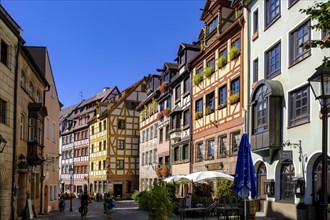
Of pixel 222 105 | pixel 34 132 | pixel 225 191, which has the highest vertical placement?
pixel 222 105

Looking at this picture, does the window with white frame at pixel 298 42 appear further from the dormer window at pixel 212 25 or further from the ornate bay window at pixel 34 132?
the ornate bay window at pixel 34 132

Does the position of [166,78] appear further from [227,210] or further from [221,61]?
[227,210]

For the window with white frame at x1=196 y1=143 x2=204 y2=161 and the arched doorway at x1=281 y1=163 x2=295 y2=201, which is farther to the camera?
the window with white frame at x1=196 y1=143 x2=204 y2=161

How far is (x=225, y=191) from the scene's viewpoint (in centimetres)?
2400

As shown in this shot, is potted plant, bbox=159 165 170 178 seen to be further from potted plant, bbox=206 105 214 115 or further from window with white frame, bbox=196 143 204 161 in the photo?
potted plant, bbox=206 105 214 115

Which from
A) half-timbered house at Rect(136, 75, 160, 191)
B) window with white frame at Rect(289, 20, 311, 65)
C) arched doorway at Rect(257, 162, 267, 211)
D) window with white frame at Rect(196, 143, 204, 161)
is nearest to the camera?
window with white frame at Rect(289, 20, 311, 65)

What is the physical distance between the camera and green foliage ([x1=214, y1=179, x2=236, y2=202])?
23.6 metres

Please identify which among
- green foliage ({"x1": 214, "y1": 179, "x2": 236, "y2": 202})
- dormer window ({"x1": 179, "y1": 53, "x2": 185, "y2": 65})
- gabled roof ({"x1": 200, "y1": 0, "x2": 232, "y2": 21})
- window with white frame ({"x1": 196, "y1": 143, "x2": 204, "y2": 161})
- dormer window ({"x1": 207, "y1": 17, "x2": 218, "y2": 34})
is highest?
gabled roof ({"x1": 200, "y1": 0, "x2": 232, "y2": 21})

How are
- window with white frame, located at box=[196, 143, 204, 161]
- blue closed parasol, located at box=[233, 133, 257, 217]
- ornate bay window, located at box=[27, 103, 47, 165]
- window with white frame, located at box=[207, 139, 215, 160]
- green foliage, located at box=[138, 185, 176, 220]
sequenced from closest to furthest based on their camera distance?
blue closed parasol, located at box=[233, 133, 257, 217] → green foliage, located at box=[138, 185, 176, 220] → ornate bay window, located at box=[27, 103, 47, 165] → window with white frame, located at box=[207, 139, 215, 160] → window with white frame, located at box=[196, 143, 204, 161]

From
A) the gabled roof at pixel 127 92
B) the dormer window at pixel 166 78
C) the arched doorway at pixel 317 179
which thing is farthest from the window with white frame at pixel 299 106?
the gabled roof at pixel 127 92

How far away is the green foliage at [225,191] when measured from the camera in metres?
23.6

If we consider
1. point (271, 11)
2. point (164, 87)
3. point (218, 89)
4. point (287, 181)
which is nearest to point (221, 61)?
point (218, 89)

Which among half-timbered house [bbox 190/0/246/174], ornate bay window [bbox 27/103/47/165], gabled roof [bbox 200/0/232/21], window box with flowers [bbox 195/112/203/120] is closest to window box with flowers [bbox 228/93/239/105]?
half-timbered house [bbox 190/0/246/174]

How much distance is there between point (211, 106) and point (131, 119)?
3342cm
